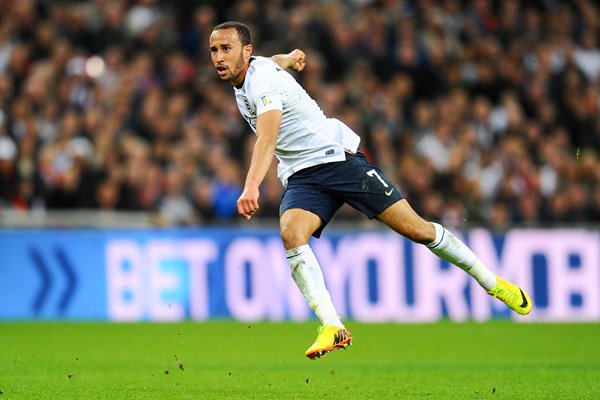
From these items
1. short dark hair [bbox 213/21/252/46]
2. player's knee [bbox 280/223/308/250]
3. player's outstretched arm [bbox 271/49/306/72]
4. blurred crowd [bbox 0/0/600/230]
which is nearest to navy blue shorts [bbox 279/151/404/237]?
player's knee [bbox 280/223/308/250]

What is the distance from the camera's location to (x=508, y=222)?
51.9ft

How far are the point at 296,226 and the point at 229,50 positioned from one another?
124 cm

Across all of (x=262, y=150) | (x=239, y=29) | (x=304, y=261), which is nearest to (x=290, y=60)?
(x=239, y=29)

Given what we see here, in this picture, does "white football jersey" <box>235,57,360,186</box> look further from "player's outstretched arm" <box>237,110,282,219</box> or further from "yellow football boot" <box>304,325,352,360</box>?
"yellow football boot" <box>304,325,352,360</box>

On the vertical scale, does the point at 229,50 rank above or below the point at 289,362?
above

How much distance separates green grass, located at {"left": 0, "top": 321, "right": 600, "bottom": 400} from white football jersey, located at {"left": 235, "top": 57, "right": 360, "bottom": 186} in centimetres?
162

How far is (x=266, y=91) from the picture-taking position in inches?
305

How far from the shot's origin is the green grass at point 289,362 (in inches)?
322

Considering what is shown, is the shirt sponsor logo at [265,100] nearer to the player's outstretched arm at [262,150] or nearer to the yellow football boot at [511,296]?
the player's outstretched arm at [262,150]

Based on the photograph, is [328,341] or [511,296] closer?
[328,341]

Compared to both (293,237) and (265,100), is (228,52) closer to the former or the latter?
(265,100)

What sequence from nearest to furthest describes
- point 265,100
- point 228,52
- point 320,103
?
point 265,100
point 228,52
point 320,103

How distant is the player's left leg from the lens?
8312 mm

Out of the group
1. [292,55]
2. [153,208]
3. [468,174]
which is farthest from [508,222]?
[292,55]
